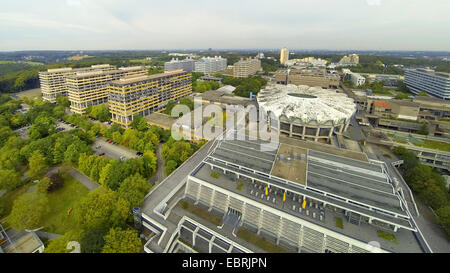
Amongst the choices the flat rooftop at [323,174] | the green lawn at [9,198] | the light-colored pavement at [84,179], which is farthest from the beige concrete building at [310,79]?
the green lawn at [9,198]

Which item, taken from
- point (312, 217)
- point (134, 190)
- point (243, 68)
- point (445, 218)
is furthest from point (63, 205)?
point (243, 68)

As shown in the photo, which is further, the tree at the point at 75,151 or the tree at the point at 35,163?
the tree at the point at 75,151

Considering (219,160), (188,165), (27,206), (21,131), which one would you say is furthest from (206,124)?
(21,131)

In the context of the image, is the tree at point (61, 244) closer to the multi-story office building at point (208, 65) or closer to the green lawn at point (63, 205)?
the green lawn at point (63, 205)

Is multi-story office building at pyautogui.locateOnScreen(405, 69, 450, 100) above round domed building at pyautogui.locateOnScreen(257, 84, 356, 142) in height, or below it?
above

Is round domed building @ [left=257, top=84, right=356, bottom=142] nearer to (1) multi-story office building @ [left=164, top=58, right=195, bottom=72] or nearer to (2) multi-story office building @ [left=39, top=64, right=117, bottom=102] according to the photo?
(2) multi-story office building @ [left=39, top=64, right=117, bottom=102]

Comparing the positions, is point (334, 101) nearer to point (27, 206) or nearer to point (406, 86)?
point (27, 206)

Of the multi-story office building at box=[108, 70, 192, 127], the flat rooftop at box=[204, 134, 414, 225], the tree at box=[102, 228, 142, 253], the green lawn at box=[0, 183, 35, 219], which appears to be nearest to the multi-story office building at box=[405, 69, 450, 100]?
the flat rooftop at box=[204, 134, 414, 225]
